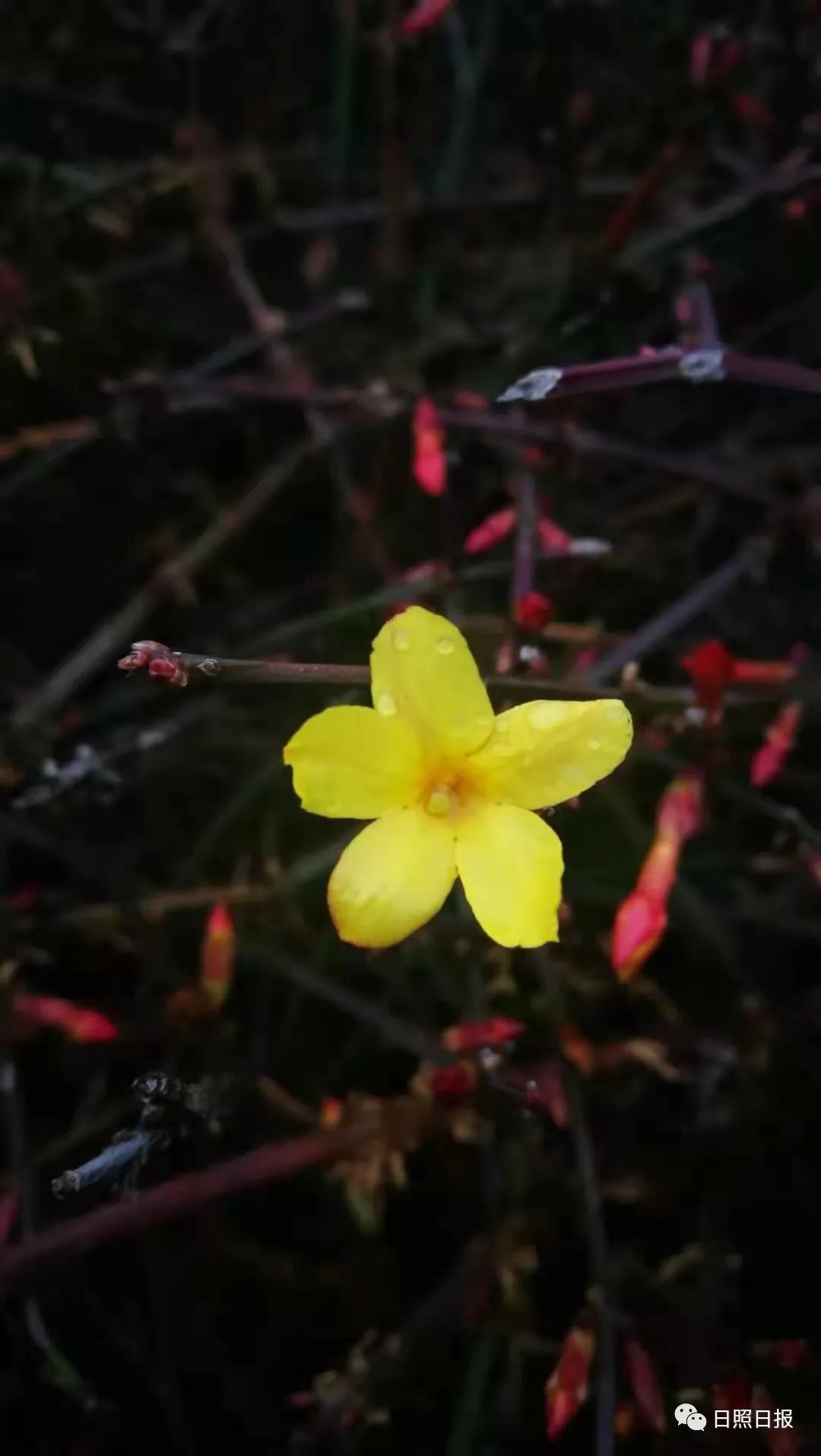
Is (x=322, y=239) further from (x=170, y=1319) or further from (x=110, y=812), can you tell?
(x=170, y=1319)

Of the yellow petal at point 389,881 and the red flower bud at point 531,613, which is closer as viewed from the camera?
the yellow petal at point 389,881

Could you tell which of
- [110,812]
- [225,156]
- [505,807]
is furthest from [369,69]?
[505,807]

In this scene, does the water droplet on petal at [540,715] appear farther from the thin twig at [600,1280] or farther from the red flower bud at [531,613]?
the thin twig at [600,1280]

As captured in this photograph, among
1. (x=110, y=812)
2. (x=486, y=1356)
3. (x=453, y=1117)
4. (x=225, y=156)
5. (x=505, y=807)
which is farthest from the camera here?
(x=225, y=156)

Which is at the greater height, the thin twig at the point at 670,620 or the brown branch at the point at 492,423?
the brown branch at the point at 492,423

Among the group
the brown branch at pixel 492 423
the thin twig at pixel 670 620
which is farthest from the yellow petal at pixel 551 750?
the brown branch at pixel 492 423

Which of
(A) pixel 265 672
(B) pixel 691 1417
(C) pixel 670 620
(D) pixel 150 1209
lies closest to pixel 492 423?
(C) pixel 670 620

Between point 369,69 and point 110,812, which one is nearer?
point 110,812
